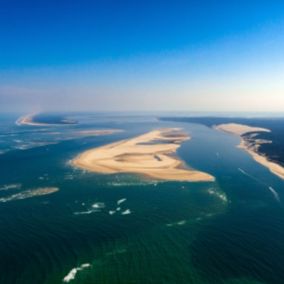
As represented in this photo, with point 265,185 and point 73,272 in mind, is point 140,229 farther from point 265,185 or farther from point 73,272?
point 265,185

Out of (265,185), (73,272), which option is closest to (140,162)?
(265,185)

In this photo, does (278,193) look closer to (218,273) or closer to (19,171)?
(218,273)

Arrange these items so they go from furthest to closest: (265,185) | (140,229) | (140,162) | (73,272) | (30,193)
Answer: (140,162), (265,185), (30,193), (140,229), (73,272)

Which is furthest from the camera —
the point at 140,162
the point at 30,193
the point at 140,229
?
the point at 140,162

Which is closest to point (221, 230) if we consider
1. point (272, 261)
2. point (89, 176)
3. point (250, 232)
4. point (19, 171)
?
point (250, 232)

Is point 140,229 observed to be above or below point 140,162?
below
